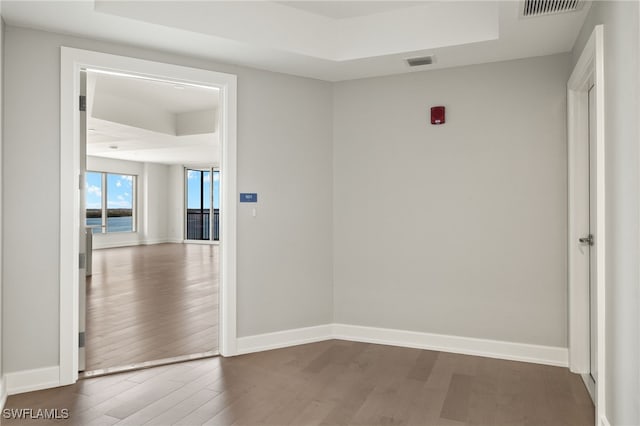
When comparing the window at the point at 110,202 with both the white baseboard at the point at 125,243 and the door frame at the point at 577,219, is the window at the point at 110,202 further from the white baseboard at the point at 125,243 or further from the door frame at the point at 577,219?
the door frame at the point at 577,219

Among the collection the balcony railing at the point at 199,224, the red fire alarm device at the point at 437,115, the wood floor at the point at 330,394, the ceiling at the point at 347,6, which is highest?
the ceiling at the point at 347,6

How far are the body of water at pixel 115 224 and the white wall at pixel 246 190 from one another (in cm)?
969

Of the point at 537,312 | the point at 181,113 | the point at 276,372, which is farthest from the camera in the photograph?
the point at 181,113

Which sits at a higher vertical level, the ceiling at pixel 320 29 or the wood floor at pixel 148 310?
the ceiling at pixel 320 29

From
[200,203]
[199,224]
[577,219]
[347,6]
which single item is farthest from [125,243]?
[577,219]

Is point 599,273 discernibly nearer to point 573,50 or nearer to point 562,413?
point 562,413

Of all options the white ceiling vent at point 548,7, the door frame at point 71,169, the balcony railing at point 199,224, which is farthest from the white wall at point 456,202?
the balcony railing at point 199,224

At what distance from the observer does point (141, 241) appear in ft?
44.6

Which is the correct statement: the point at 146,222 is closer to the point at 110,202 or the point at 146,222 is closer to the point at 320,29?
the point at 110,202

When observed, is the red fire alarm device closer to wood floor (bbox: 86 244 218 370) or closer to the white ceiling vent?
the white ceiling vent

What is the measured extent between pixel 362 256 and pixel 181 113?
5.42 metres

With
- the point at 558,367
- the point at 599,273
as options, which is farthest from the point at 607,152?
the point at 558,367

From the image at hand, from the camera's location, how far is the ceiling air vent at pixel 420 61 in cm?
363

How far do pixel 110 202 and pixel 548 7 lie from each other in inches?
492
